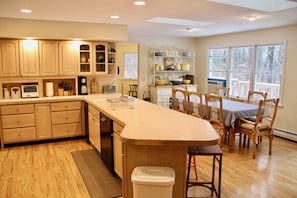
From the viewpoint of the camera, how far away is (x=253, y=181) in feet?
10.7

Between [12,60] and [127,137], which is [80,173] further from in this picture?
[12,60]

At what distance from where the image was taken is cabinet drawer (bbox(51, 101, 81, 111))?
4.73 meters

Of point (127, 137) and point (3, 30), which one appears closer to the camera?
point (127, 137)

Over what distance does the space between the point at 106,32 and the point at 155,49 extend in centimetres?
247

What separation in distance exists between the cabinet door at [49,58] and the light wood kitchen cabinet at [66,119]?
0.66 metres

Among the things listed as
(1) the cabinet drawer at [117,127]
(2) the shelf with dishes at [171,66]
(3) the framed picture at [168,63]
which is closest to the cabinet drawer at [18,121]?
(1) the cabinet drawer at [117,127]

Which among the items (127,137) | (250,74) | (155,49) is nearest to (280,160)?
(250,74)

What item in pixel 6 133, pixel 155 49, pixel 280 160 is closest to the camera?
pixel 280 160

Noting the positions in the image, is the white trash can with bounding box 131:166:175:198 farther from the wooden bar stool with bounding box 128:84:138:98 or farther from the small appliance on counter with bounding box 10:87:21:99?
the wooden bar stool with bounding box 128:84:138:98

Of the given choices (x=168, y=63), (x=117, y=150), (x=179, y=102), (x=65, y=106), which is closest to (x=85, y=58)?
(x=65, y=106)

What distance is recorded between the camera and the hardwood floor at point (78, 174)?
3.00 meters

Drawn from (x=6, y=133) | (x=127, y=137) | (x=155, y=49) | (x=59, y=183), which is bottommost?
(x=59, y=183)

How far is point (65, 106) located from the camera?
4.81 m

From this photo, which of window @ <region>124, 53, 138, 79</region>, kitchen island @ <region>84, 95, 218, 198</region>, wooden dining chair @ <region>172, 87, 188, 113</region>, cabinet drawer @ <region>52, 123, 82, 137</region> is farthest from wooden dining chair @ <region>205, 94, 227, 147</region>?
window @ <region>124, 53, 138, 79</region>
